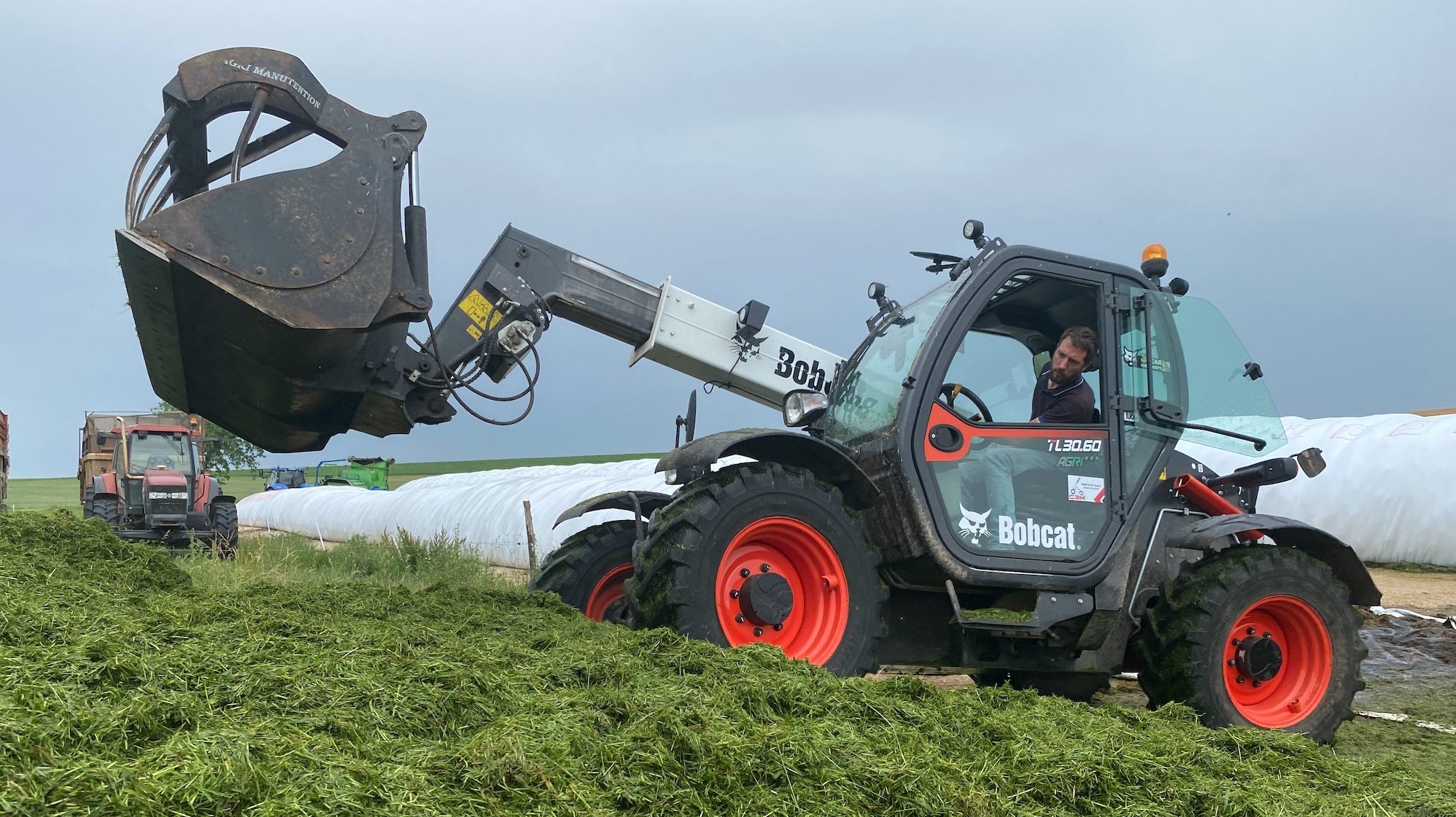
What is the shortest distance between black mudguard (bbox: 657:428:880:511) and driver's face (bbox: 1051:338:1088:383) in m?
1.24

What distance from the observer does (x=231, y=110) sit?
541cm

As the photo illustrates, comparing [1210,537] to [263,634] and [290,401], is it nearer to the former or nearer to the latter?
[263,634]

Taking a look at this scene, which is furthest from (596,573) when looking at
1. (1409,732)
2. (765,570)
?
(1409,732)

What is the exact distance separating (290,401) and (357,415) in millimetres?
381

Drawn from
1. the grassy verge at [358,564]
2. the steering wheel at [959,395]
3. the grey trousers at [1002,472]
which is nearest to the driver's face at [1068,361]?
the steering wheel at [959,395]

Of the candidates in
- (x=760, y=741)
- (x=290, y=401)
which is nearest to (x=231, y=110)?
(x=290, y=401)

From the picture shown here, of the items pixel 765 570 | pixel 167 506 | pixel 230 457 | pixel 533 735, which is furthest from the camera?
pixel 230 457

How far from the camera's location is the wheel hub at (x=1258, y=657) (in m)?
5.21

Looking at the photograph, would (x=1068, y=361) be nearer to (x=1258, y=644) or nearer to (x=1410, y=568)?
(x=1258, y=644)

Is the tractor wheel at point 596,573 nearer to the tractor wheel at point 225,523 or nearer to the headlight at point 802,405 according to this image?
the headlight at point 802,405

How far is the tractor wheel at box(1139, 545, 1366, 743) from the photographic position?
510 cm

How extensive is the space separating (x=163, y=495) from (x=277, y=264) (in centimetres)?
1383

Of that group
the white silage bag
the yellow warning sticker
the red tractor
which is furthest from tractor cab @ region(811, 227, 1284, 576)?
the red tractor

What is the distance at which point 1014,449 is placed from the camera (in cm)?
516
